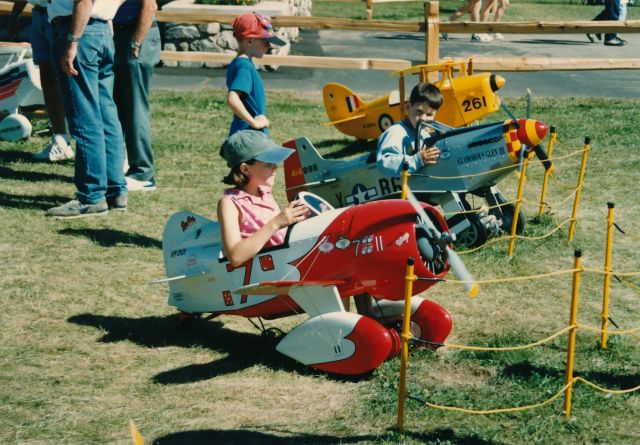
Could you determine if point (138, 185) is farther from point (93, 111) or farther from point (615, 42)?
point (615, 42)

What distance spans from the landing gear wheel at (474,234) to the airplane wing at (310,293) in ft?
8.41

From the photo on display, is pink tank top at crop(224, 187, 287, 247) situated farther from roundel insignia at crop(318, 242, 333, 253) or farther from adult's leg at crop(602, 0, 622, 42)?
adult's leg at crop(602, 0, 622, 42)

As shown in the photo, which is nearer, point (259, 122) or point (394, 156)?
point (259, 122)

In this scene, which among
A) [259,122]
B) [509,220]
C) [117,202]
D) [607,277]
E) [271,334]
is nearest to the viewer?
[607,277]

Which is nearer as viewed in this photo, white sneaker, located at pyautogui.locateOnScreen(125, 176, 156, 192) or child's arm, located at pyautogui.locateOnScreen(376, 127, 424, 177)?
child's arm, located at pyautogui.locateOnScreen(376, 127, 424, 177)

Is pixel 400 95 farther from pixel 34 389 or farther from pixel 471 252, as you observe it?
pixel 34 389

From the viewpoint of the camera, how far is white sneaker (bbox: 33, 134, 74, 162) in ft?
33.0

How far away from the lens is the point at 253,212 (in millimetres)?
5266

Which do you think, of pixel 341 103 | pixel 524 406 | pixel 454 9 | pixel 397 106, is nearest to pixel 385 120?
pixel 397 106

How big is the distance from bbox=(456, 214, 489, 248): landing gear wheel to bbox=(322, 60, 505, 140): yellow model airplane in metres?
2.83

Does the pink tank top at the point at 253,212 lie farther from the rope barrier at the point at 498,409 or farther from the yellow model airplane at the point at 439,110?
the yellow model airplane at the point at 439,110

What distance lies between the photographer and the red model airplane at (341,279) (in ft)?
16.2

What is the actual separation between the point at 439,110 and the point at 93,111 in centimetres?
413

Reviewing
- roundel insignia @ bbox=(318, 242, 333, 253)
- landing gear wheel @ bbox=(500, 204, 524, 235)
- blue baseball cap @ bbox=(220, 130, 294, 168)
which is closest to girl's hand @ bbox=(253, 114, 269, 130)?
blue baseball cap @ bbox=(220, 130, 294, 168)
